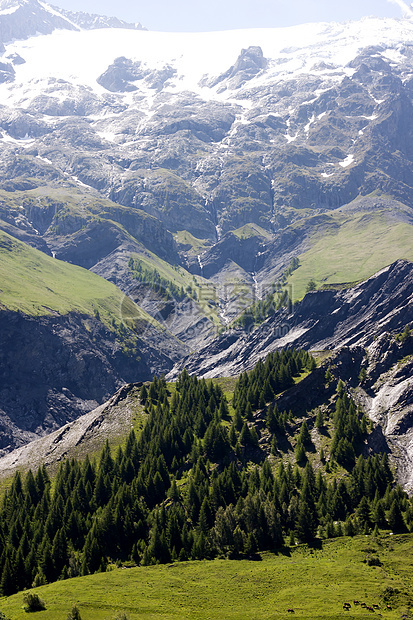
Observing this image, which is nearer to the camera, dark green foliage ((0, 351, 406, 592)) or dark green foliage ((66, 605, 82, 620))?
dark green foliage ((66, 605, 82, 620))

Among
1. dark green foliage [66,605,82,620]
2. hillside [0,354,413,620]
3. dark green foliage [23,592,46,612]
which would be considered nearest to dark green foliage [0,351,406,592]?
hillside [0,354,413,620]

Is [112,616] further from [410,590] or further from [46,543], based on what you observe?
[410,590]

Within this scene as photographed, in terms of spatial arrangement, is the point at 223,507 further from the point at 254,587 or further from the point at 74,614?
the point at 74,614

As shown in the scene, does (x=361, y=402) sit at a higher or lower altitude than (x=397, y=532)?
higher

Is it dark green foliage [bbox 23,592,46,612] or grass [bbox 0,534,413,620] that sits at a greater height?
dark green foliage [bbox 23,592,46,612]

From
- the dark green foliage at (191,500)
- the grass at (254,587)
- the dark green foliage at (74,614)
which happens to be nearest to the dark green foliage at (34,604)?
the grass at (254,587)

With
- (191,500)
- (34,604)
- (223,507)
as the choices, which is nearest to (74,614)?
(34,604)

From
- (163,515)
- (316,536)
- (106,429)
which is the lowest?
(316,536)

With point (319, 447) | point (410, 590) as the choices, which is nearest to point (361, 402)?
point (319, 447)

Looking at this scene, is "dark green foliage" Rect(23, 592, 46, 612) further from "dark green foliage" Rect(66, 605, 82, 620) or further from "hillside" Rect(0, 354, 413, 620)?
"dark green foliage" Rect(66, 605, 82, 620)
